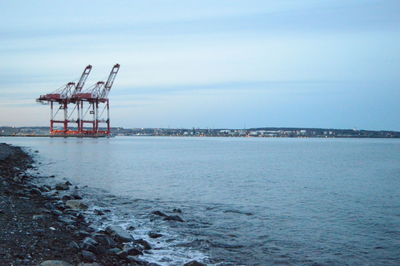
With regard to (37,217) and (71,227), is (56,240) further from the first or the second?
(37,217)

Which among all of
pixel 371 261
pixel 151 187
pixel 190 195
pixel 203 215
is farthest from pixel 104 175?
pixel 371 261

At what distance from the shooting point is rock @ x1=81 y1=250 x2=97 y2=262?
6845 mm

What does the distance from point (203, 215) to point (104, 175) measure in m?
13.9

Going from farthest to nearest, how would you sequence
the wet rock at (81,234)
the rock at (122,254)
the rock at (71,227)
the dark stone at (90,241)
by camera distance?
the rock at (71,227), the wet rock at (81,234), the dark stone at (90,241), the rock at (122,254)

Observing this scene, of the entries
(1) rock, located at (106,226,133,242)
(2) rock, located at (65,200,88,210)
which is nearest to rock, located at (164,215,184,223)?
(1) rock, located at (106,226,133,242)

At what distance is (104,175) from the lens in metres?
25.5

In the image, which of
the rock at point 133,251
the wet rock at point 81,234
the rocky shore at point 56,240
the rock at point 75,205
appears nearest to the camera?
the rocky shore at point 56,240

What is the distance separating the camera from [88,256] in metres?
6.96

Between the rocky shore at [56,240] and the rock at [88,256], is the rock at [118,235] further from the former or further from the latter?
the rock at [88,256]

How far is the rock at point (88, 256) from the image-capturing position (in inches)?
269

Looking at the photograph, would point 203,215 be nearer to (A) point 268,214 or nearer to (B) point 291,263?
(A) point 268,214

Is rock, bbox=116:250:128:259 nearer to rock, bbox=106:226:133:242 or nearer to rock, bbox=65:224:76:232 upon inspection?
rock, bbox=106:226:133:242

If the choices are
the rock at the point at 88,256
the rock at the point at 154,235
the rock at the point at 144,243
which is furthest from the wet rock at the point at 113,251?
the rock at the point at 154,235

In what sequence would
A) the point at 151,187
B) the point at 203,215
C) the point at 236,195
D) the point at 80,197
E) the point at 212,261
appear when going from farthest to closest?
the point at 151,187, the point at 236,195, the point at 80,197, the point at 203,215, the point at 212,261
